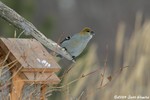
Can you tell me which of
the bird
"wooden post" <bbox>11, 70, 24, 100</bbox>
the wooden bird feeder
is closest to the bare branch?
the wooden bird feeder

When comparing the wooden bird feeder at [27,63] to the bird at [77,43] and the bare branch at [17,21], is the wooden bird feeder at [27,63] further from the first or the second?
the bird at [77,43]

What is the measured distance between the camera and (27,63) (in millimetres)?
4582

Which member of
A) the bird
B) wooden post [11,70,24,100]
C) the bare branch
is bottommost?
the bird

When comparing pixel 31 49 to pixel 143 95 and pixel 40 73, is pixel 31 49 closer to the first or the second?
pixel 40 73

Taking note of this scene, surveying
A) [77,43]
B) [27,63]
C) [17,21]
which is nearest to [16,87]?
[27,63]

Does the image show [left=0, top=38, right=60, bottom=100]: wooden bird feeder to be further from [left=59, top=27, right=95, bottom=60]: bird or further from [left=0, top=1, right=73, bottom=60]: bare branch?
[left=59, top=27, right=95, bottom=60]: bird

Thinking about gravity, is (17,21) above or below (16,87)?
above

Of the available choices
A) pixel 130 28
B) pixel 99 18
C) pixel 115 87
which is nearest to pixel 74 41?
pixel 115 87

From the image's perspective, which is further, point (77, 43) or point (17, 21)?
point (77, 43)

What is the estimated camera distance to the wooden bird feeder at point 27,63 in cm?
457

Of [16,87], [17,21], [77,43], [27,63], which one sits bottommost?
[77,43]

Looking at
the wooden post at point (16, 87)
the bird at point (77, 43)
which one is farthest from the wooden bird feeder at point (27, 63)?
the bird at point (77, 43)

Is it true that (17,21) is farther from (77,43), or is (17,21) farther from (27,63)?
(77,43)

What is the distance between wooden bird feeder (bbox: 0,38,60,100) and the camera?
457 centimetres
